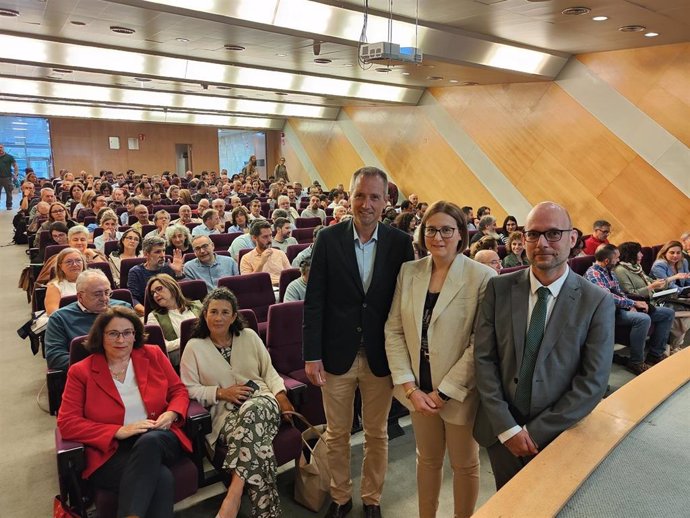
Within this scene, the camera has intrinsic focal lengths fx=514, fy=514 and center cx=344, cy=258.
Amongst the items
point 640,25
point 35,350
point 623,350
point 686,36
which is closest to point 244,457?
point 35,350

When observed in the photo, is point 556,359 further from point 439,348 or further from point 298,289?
point 298,289

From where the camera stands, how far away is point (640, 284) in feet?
17.4

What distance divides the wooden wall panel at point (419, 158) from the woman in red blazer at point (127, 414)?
9257mm

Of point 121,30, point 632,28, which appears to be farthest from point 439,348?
point 632,28

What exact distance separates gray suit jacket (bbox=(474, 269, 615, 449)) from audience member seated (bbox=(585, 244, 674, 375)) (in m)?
3.51

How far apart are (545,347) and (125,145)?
67.4 feet

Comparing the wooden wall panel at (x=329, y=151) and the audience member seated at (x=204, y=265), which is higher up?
the wooden wall panel at (x=329, y=151)

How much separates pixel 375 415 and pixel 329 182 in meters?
15.5

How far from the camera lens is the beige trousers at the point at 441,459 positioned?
85.7 inches

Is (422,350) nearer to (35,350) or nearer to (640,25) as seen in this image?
(35,350)

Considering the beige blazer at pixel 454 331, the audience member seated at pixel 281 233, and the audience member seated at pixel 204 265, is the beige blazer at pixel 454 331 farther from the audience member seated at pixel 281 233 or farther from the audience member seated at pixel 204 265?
the audience member seated at pixel 281 233

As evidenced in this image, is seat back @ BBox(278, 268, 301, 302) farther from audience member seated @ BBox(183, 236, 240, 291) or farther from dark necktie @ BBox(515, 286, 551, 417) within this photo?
dark necktie @ BBox(515, 286, 551, 417)

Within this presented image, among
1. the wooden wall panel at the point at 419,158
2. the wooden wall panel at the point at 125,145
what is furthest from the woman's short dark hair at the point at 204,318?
the wooden wall panel at the point at 125,145

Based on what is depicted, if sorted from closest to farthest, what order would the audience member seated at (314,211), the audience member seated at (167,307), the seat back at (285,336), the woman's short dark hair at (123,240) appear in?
the seat back at (285,336) → the audience member seated at (167,307) → the woman's short dark hair at (123,240) → the audience member seated at (314,211)
